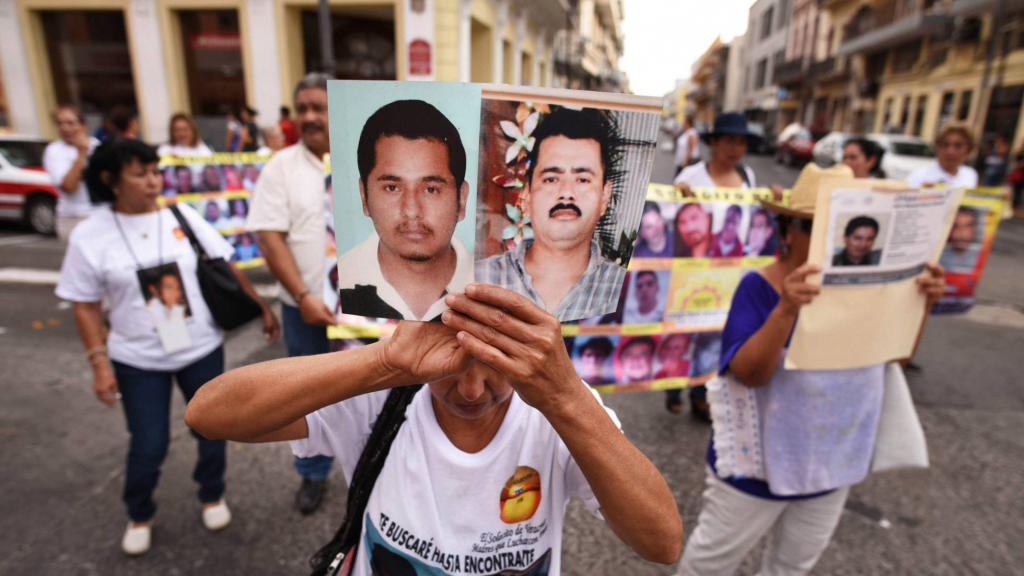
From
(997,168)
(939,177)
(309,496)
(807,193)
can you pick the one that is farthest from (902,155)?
(309,496)

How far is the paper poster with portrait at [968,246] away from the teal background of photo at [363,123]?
11.4 ft

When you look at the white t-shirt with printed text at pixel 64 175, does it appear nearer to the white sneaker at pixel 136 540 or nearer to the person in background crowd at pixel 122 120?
the person in background crowd at pixel 122 120

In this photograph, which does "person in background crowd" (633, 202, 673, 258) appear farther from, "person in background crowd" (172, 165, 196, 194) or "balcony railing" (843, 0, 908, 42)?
"balcony railing" (843, 0, 908, 42)

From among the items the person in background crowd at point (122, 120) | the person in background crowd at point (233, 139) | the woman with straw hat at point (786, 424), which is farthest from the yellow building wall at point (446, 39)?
the woman with straw hat at point (786, 424)

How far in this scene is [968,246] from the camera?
332 centimetres

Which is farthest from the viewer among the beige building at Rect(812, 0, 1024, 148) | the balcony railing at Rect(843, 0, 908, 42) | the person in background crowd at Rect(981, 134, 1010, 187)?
the balcony railing at Rect(843, 0, 908, 42)

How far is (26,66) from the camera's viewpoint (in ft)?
48.1

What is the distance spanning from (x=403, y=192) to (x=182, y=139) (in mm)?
6372

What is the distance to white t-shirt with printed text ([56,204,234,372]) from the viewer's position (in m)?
2.38

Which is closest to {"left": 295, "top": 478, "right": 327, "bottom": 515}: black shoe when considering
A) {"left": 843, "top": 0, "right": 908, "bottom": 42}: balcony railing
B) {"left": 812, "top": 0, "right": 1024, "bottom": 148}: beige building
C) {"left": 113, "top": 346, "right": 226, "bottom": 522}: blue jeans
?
{"left": 113, "top": 346, "right": 226, "bottom": 522}: blue jeans

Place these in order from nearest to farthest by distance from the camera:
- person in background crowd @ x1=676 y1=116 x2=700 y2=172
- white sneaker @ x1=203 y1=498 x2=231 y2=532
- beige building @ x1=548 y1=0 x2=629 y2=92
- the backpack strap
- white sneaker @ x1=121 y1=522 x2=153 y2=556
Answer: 1. white sneaker @ x1=121 y1=522 x2=153 y2=556
2. white sneaker @ x1=203 y1=498 x2=231 y2=532
3. the backpack strap
4. person in background crowd @ x1=676 y1=116 x2=700 y2=172
5. beige building @ x1=548 y1=0 x2=629 y2=92

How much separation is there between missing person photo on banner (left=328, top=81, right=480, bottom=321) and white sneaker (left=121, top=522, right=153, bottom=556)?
2.41m

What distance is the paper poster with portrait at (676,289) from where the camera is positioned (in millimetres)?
3287

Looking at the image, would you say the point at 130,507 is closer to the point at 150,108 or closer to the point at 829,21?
the point at 150,108
